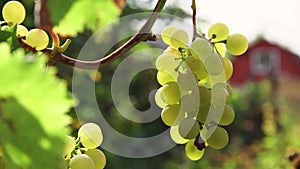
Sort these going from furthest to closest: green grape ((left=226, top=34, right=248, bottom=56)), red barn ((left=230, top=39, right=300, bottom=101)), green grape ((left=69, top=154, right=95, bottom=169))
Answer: red barn ((left=230, top=39, right=300, bottom=101)) < green grape ((left=226, top=34, right=248, bottom=56)) < green grape ((left=69, top=154, right=95, bottom=169))

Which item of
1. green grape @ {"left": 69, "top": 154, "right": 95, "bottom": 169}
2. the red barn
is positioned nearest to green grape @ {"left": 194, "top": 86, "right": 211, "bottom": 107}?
green grape @ {"left": 69, "top": 154, "right": 95, "bottom": 169}

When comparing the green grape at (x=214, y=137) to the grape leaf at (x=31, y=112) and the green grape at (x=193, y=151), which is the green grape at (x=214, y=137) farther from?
the grape leaf at (x=31, y=112)

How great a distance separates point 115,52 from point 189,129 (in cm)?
7

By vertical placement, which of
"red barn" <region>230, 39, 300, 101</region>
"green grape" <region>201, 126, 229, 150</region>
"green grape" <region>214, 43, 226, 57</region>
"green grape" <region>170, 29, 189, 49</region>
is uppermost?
"green grape" <region>170, 29, 189, 49</region>

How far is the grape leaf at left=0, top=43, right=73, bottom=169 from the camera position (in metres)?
0.18

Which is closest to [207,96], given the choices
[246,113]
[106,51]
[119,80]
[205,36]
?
[205,36]

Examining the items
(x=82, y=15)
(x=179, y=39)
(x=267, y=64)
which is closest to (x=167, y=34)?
(x=179, y=39)

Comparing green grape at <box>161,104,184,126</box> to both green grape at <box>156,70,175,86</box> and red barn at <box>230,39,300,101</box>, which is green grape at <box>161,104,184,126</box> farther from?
red barn at <box>230,39,300,101</box>

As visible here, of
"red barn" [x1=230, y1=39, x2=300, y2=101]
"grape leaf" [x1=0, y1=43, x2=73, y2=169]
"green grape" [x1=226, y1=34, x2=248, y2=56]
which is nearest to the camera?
"grape leaf" [x1=0, y1=43, x2=73, y2=169]

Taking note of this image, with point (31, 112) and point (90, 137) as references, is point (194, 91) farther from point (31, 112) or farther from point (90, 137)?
point (31, 112)

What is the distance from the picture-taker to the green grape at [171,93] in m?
0.37

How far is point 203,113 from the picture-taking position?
0.38 meters

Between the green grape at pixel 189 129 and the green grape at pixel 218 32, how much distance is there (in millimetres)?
71

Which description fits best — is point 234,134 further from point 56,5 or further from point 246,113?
point 56,5
